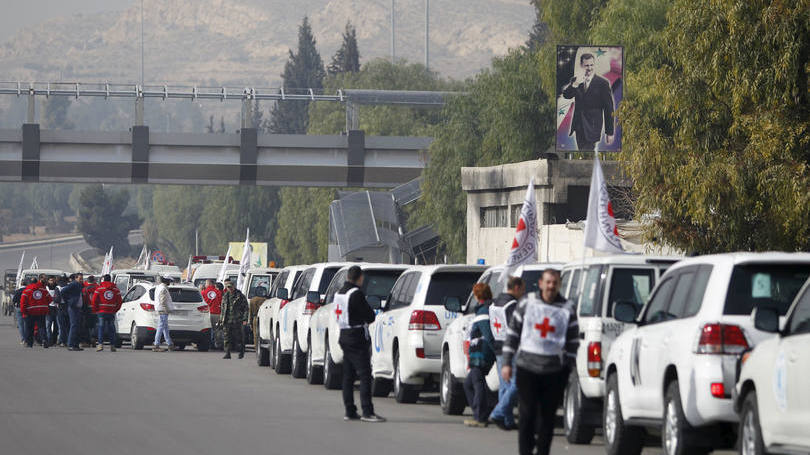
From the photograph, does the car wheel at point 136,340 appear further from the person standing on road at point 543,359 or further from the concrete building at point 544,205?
the person standing on road at point 543,359

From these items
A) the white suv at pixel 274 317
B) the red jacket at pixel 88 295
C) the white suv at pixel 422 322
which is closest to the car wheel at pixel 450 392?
the white suv at pixel 422 322

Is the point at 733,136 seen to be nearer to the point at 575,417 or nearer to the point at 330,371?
the point at 330,371

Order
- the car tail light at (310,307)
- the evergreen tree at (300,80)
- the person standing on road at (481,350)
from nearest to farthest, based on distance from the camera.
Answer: the person standing on road at (481,350) < the car tail light at (310,307) < the evergreen tree at (300,80)

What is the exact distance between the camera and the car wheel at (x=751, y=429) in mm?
11188

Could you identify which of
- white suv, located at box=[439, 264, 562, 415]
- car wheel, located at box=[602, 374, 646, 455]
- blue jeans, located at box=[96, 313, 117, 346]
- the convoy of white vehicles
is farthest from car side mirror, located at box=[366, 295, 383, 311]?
blue jeans, located at box=[96, 313, 117, 346]

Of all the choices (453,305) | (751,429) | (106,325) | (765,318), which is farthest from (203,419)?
(106,325)

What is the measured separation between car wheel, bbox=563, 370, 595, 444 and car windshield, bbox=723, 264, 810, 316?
3.34 metres

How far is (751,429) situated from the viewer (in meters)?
11.3

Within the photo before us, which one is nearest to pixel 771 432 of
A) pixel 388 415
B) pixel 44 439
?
pixel 44 439

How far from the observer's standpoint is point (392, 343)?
21422 millimetres

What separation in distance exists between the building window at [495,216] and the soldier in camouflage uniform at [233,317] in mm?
14203

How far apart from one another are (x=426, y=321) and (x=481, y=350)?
2477 mm

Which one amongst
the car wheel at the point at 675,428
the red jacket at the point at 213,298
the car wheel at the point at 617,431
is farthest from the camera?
the red jacket at the point at 213,298

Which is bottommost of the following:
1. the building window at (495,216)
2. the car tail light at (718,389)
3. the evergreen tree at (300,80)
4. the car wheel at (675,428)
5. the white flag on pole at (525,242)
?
the car wheel at (675,428)
